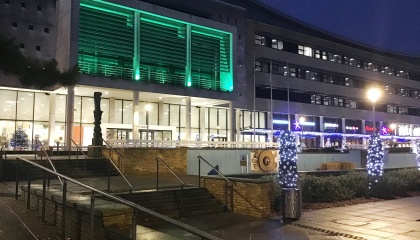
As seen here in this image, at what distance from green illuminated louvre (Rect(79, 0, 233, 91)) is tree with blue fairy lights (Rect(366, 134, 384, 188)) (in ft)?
78.6

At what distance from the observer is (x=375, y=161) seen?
18375 millimetres

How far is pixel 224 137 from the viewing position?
5169 centimetres

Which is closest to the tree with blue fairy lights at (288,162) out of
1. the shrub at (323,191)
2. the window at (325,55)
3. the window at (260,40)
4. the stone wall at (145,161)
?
the shrub at (323,191)

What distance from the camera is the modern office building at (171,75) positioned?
120ft

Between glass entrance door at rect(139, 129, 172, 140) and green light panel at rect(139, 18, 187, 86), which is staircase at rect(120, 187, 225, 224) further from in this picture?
glass entrance door at rect(139, 129, 172, 140)

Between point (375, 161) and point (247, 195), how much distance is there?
27.1 ft

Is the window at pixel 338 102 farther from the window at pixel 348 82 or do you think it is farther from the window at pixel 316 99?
the window at pixel 316 99

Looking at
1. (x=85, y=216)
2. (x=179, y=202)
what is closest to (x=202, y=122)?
(x=179, y=202)

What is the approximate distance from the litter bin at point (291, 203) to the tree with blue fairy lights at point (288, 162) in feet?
2.65

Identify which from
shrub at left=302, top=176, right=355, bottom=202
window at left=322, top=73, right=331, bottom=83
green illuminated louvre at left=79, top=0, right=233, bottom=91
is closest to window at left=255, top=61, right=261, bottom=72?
green illuminated louvre at left=79, top=0, right=233, bottom=91

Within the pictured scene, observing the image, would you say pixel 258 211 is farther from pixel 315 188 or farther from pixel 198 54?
pixel 198 54

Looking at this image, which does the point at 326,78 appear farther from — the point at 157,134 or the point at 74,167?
the point at 74,167

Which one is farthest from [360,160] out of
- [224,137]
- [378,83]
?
[378,83]

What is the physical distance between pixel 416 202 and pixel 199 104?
110 feet
